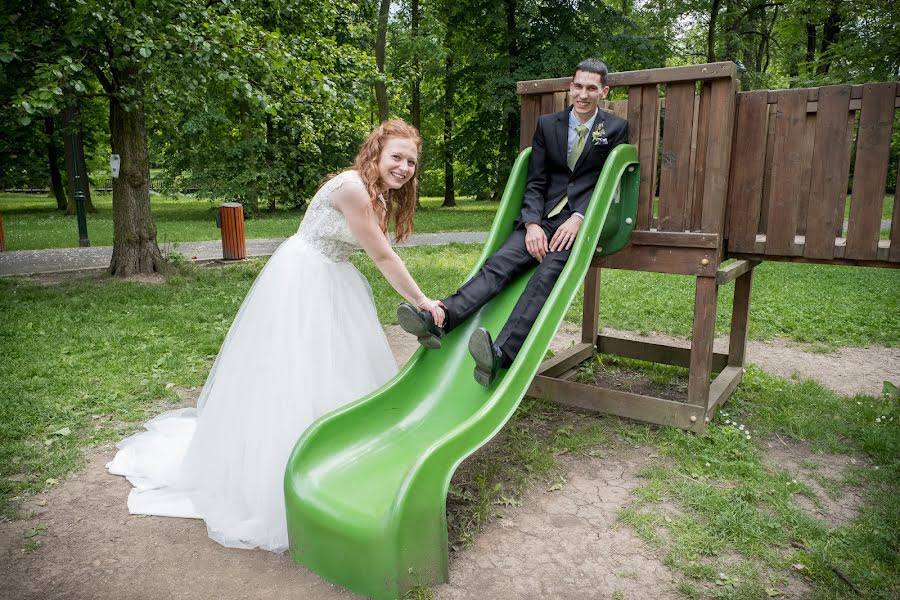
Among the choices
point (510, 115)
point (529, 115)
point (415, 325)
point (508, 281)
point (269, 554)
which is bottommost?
point (269, 554)

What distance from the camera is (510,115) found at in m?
20.2

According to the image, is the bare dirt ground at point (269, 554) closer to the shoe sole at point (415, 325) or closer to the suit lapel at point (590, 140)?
the shoe sole at point (415, 325)

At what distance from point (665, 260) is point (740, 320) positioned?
53.4 inches

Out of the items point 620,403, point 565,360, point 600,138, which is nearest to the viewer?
point 600,138

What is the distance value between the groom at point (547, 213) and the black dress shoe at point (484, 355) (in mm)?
69

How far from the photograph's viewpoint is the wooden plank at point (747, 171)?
4.27 m

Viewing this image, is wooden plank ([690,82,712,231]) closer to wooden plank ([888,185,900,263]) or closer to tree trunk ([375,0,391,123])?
wooden plank ([888,185,900,263])

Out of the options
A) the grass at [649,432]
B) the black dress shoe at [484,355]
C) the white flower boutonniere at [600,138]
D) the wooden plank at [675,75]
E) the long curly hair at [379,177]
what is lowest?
the grass at [649,432]

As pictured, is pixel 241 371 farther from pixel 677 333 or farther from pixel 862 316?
pixel 862 316

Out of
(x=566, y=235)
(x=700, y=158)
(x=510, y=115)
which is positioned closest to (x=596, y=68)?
(x=700, y=158)

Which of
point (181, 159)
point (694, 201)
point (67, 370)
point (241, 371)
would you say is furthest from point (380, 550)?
point (181, 159)

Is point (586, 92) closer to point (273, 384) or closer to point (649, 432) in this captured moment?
point (649, 432)

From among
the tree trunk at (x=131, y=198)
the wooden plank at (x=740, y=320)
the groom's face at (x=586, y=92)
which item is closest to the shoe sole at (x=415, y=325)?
the groom's face at (x=586, y=92)

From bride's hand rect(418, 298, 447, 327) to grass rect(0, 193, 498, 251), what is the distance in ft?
40.5
